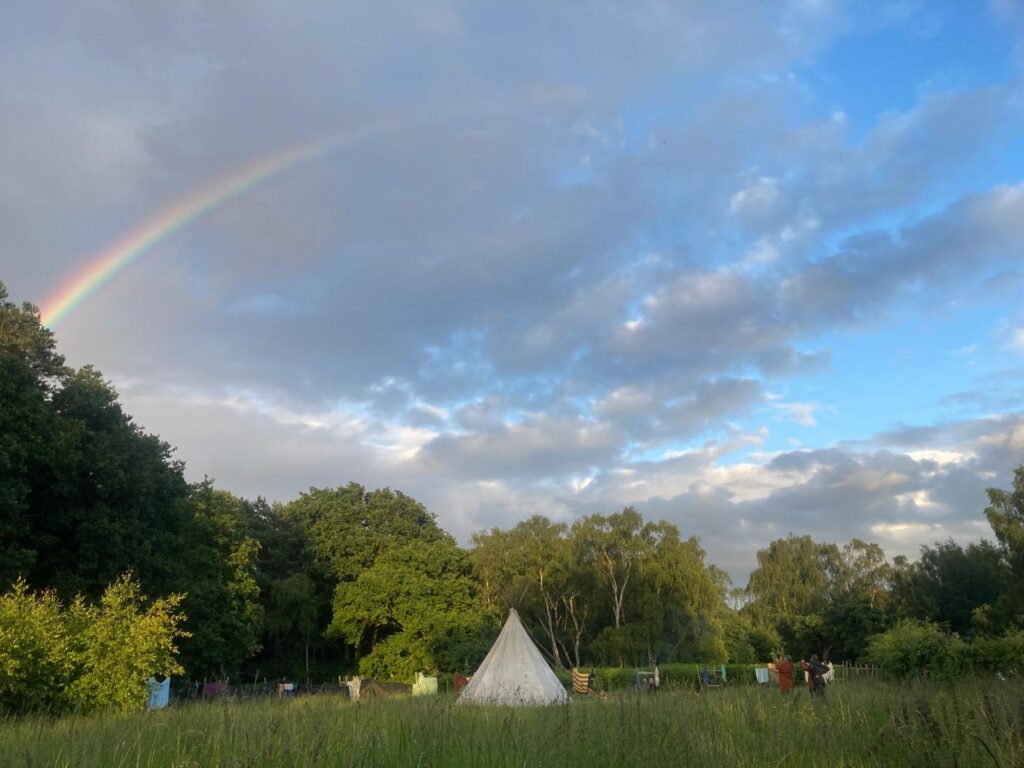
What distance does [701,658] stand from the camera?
41.4 metres

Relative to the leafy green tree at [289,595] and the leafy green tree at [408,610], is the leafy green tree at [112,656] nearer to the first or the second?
the leafy green tree at [289,595]

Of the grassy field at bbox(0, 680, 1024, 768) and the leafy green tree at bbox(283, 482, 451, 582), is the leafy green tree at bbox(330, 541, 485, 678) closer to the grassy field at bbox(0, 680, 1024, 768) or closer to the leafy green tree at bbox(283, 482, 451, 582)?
the leafy green tree at bbox(283, 482, 451, 582)

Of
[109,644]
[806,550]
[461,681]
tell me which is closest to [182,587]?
[461,681]

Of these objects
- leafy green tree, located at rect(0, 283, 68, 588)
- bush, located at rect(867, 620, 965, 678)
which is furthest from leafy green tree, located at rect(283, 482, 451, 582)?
bush, located at rect(867, 620, 965, 678)

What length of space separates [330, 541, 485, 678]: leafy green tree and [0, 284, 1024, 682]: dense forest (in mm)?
104

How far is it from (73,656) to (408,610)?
3155 centimetres

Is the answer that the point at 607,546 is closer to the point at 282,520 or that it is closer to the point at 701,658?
the point at 701,658

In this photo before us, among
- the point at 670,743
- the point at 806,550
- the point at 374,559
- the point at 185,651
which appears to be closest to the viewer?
the point at 670,743

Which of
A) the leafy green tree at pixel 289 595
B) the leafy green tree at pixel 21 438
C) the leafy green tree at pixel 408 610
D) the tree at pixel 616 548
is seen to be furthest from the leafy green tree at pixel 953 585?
the leafy green tree at pixel 21 438

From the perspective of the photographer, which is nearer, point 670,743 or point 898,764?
point 898,764

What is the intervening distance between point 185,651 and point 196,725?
29975 mm

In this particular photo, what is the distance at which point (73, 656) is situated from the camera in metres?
12.5

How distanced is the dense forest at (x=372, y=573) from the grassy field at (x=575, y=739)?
67.0 feet

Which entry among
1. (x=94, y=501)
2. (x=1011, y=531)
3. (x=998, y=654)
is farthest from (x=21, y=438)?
(x=1011, y=531)
